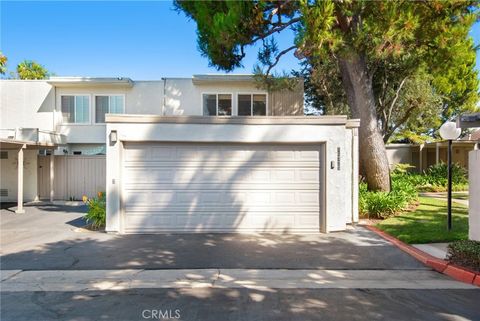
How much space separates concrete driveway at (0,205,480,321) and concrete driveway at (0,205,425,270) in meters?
0.02

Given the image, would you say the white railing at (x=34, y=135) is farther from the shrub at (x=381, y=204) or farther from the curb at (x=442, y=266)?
the curb at (x=442, y=266)

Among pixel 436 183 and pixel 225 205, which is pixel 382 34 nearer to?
pixel 225 205

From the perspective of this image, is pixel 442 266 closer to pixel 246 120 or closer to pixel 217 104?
pixel 246 120

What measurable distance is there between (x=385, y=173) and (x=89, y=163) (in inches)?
492

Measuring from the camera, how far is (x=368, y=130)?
11.0 m

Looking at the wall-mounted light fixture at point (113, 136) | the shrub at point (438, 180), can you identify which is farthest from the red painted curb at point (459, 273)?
the shrub at point (438, 180)

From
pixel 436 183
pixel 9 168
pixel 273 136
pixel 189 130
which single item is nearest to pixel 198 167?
pixel 189 130

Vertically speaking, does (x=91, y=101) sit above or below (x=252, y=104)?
above

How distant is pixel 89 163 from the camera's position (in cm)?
1493

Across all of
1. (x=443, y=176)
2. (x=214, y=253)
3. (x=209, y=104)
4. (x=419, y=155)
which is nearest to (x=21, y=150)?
(x=209, y=104)

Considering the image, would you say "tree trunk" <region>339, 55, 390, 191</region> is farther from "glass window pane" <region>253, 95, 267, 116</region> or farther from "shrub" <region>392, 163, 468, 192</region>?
"shrub" <region>392, 163, 468, 192</region>

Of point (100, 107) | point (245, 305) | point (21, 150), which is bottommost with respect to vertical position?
point (245, 305)

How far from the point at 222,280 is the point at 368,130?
7.91m

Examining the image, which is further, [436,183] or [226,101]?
[436,183]
